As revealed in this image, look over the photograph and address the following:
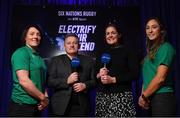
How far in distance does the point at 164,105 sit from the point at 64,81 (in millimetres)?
933

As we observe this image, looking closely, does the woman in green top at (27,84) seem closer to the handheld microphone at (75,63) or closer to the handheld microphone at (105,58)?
the handheld microphone at (75,63)

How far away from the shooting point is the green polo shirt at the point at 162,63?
271cm

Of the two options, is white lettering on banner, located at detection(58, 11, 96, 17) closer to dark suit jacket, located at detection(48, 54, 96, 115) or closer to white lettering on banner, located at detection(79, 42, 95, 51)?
white lettering on banner, located at detection(79, 42, 95, 51)

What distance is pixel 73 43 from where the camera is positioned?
122 inches

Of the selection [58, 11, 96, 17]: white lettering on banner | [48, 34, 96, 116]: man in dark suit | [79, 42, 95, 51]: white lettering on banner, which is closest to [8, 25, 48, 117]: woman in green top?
[48, 34, 96, 116]: man in dark suit

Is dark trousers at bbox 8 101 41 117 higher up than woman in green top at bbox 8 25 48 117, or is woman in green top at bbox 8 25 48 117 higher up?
woman in green top at bbox 8 25 48 117

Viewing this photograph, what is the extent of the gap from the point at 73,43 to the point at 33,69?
49cm

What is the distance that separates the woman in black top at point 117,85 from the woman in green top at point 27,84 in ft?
1.78

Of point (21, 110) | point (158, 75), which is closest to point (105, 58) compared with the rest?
point (158, 75)

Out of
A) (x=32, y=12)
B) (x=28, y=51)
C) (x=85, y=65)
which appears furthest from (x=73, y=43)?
(x=32, y=12)

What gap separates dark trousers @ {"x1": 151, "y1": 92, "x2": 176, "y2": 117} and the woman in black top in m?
0.30

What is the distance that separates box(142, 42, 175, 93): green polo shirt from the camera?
8.88ft

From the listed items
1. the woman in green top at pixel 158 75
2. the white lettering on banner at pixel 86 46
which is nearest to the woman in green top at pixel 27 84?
the woman in green top at pixel 158 75

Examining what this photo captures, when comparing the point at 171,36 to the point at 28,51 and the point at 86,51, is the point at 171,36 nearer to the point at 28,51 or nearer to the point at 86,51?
the point at 86,51
